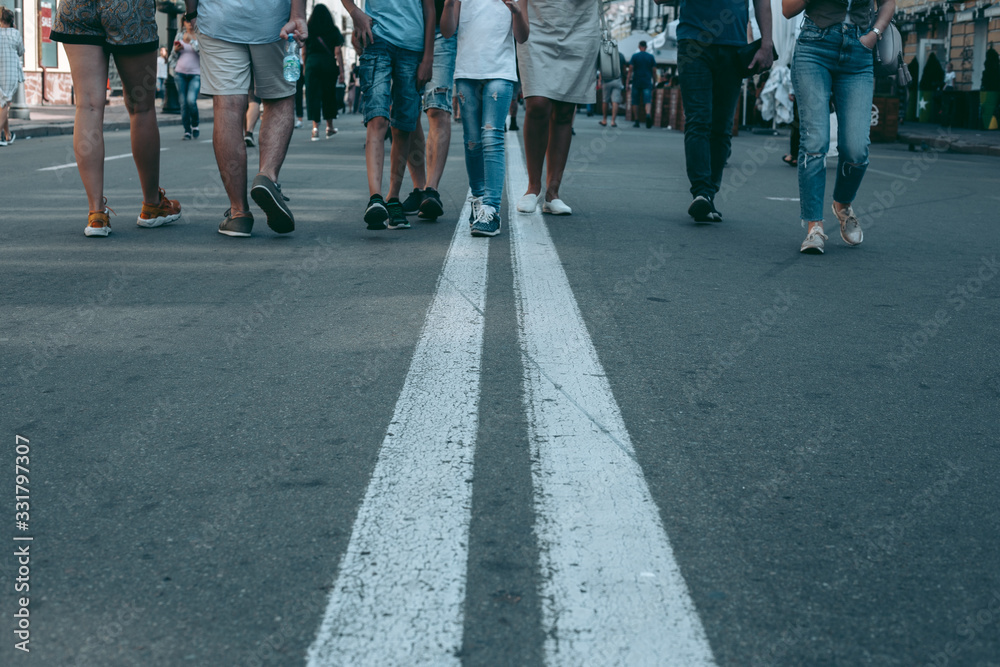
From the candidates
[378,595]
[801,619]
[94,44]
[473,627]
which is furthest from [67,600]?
[94,44]

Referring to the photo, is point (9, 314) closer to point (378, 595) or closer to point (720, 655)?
point (378, 595)

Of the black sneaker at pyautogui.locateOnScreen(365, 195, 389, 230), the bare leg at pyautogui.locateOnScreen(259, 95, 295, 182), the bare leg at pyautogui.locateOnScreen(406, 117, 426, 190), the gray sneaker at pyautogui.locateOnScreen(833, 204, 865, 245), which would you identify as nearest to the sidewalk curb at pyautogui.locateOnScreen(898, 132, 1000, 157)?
the gray sneaker at pyautogui.locateOnScreen(833, 204, 865, 245)

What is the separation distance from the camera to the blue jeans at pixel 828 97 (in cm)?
561

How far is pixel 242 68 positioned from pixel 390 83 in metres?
0.80

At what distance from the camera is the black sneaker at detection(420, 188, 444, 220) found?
6.43m

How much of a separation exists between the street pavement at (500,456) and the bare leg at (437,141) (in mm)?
1347

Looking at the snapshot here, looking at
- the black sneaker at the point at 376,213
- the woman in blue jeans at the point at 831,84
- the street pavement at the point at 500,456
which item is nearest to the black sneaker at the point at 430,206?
the black sneaker at the point at 376,213

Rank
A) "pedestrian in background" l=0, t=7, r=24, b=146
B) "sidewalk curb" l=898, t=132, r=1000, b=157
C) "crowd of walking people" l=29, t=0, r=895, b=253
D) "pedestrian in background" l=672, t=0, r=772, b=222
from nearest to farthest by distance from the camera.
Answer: "crowd of walking people" l=29, t=0, r=895, b=253 < "pedestrian in background" l=672, t=0, r=772, b=222 < "pedestrian in background" l=0, t=7, r=24, b=146 < "sidewalk curb" l=898, t=132, r=1000, b=157

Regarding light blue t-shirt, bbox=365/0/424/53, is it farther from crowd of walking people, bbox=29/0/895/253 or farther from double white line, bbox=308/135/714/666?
double white line, bbox=308/135/714/666

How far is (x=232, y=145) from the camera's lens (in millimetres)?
5910

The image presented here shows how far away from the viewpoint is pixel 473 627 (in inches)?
70.2

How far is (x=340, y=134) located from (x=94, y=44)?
41.5 feet

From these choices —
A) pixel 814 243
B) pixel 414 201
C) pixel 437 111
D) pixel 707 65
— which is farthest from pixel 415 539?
pixel 707 65

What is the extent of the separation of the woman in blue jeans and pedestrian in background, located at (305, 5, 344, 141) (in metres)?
9.46
